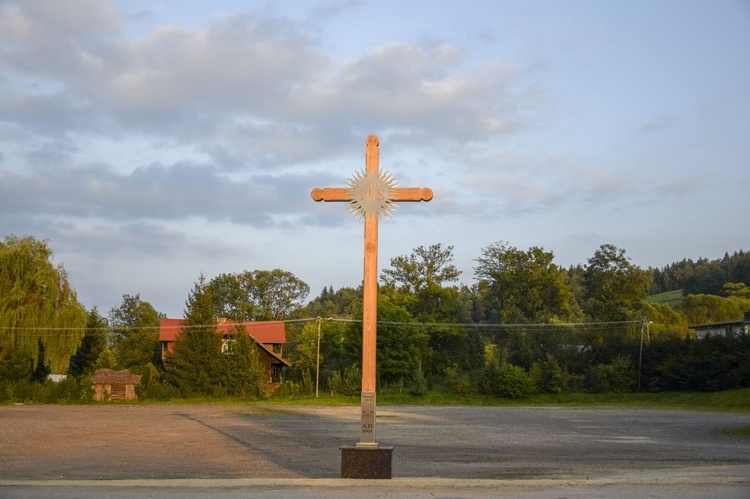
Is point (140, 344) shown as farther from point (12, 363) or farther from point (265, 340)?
point (12, 363)

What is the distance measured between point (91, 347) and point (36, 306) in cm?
1252

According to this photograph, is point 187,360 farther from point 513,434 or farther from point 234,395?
point 513,434

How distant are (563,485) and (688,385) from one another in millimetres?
44216

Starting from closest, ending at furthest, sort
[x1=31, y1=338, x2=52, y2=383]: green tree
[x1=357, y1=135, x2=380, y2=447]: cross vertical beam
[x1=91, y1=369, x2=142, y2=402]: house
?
[x1=357, y1=135, x2=380, y2=447]: cross vertical beam
[x1=31, y1=338, x2=52, y2=383]: green tree
[x1=91, y1=369, x2=142, y2=402]: house

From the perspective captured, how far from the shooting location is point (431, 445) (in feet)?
63.2

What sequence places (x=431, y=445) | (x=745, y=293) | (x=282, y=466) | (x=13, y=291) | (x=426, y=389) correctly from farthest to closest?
1. (x=745, y=293)
2. (x=426, y=389)
3. (x=13, y=291)
4. (x=431, y=445)
5. (x=282, y=466)

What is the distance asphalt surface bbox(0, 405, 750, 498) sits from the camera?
9602 mm

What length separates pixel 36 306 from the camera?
46.2 meters

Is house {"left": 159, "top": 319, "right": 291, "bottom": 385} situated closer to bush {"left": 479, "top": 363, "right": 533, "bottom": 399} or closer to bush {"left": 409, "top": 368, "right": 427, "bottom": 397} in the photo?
bush {"left": 409, "top": 368, "right": 427, "bottom": 397}

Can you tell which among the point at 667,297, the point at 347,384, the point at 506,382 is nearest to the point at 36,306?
the point at 347,384

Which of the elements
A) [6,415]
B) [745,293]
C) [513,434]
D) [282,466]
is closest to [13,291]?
[6,415]

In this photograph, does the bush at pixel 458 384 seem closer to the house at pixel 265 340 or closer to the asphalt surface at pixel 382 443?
the house at pixel 265 340

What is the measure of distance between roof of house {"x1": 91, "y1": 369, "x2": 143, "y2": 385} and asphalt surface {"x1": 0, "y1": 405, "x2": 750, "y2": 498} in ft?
58.6

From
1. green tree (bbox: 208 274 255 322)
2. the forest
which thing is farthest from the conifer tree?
green tree (bbox: 208 274 255 322)
